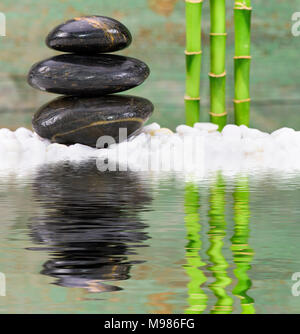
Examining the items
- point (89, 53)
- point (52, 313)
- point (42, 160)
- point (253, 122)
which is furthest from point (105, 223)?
point (253, 122)

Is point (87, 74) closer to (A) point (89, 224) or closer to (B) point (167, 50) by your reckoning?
(B) point (167, 50)

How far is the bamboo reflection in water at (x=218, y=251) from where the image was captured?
1.34 m

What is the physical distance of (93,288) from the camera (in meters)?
1.43

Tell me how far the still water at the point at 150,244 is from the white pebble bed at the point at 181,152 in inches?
17.9

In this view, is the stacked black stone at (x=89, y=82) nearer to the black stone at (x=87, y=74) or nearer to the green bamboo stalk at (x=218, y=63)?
the black stone at (x=87, y=74)

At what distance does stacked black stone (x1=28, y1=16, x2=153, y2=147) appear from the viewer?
13.8 feet

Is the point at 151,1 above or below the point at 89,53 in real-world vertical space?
above

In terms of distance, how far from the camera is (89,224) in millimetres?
2084

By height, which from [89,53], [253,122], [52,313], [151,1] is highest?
[151,1]

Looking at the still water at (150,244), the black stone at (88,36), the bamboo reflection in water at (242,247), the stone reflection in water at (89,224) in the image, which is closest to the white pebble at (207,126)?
the black stone at (88,36)

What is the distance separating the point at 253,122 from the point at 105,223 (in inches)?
116

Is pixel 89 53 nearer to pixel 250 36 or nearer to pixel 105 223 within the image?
pixel 250 36
